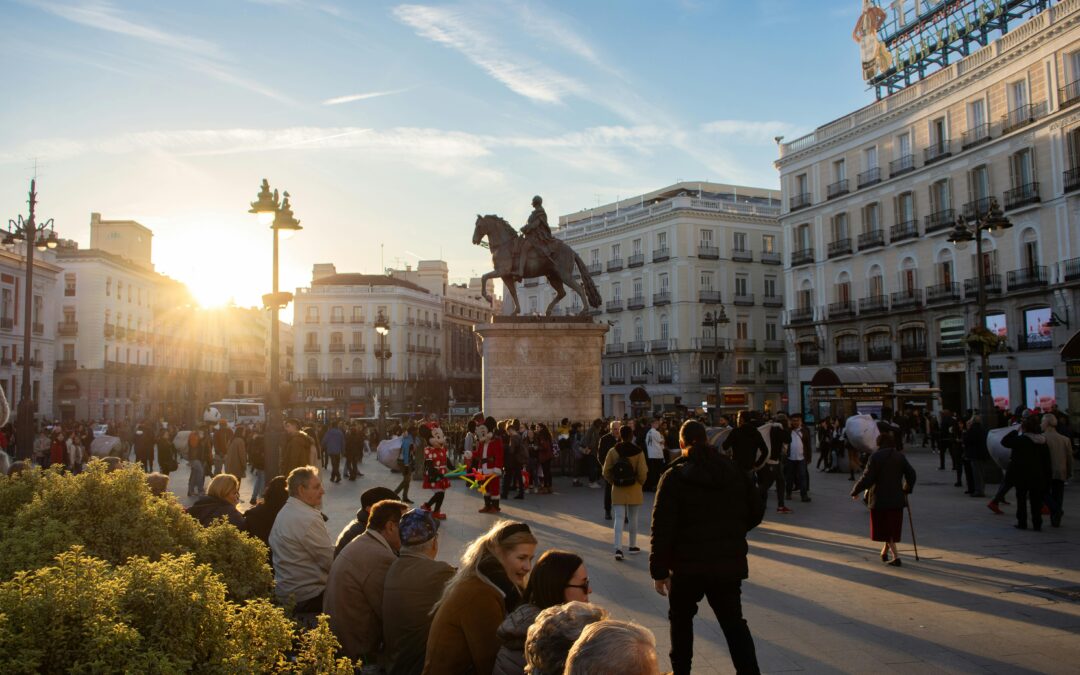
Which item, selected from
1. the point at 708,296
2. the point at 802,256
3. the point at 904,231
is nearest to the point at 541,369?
the point at 904,231

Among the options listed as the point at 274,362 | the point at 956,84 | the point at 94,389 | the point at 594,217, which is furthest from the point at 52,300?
the point at 956,84

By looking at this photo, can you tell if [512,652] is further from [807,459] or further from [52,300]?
[52,300]

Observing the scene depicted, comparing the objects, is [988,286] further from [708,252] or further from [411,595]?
[411,595]

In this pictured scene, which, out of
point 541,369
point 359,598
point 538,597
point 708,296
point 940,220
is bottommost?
point 359,598

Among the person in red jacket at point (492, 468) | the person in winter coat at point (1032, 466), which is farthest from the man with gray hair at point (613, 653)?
the person in red jacket at point (492, 468)

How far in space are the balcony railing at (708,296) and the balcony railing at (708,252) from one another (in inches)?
96.6

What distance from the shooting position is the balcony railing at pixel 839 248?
44.0 m

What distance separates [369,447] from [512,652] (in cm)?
3609

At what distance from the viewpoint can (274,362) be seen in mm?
15148

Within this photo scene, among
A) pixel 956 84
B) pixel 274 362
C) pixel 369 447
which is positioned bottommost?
pixel 369 447

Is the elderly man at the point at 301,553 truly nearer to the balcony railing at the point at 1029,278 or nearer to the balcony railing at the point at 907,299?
the balcony railing at the point at 1029,278

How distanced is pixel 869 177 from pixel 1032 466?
34925 millimetres

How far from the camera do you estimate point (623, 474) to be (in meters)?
9.57

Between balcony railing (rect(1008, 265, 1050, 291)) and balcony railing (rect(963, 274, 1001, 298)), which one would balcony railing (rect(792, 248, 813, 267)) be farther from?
balcony railing (rect(1008, 265, 1050, 291))
